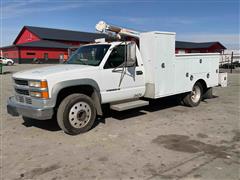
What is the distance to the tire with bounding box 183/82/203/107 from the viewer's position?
26.9 ft

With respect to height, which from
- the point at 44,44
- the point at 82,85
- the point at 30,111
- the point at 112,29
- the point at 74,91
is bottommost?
the point at 30,111

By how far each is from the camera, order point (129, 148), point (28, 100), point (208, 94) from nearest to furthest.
Answer: point (129, 148) → point (28, 100) → point (208, 94)

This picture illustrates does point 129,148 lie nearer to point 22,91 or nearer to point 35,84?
point 35,84

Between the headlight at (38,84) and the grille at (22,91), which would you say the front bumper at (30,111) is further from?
the headlight at (38,84)

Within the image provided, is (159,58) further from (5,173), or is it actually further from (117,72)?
(5,173)

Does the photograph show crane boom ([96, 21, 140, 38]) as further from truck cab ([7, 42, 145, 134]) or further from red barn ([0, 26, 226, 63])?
red barn ([0, 26, 226, 63])

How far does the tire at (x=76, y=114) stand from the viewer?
534 centimetres

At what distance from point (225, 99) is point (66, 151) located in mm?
7142

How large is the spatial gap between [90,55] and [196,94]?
408cm

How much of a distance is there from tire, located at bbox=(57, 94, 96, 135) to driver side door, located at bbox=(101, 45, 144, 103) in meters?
0.53

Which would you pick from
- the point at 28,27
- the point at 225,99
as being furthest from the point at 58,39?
the point at 225,99

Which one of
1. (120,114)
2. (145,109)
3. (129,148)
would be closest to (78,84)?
(129,148)

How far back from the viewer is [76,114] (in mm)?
5543

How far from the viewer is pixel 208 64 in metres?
8.60
